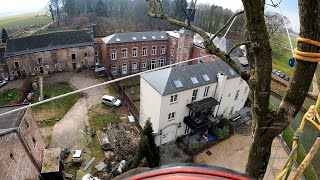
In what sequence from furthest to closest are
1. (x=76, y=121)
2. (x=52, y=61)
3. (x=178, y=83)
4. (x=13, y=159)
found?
1. (x=52, y=61)
2. (x=76, y=121)
3. (x=178, y=83)
4. (x=13, y=159)

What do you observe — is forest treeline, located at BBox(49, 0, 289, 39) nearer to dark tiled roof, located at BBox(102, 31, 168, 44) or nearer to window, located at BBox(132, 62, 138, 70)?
dark tiled roof, located at BBox(102, 31, 168, 44)

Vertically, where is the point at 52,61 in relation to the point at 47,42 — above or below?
below

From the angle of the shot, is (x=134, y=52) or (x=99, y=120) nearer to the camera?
(x=99, y=120)

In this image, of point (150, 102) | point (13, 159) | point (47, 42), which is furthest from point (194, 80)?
point (47, 42)

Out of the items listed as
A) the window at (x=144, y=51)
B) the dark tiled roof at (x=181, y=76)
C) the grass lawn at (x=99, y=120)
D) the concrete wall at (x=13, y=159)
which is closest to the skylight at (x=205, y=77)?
the dark tiled roof at (x=181, y=76)

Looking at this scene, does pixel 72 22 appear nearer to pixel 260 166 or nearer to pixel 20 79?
pixel 20 79

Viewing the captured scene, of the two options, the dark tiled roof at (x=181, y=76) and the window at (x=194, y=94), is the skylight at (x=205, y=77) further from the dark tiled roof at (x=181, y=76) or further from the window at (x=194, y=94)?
the window at (x=194, y=94)

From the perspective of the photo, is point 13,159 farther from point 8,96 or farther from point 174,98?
point 8,96
